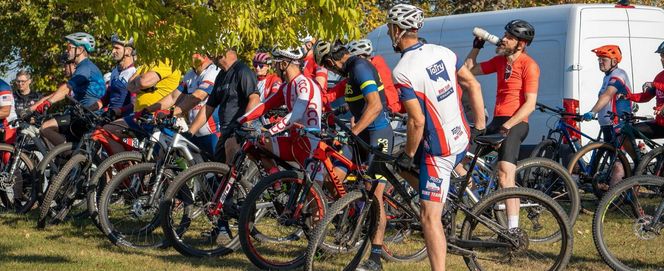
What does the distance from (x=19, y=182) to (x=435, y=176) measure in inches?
239

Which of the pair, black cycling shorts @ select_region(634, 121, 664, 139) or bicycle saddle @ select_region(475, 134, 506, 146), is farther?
black cycling shorts @ select_region(634, 121, 664, 139)

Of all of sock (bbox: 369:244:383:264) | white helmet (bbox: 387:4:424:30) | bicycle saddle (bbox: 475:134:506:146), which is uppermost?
white helmet (bbox: 387:4:424:30)

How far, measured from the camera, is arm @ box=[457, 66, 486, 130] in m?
8.02

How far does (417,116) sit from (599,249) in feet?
6.89

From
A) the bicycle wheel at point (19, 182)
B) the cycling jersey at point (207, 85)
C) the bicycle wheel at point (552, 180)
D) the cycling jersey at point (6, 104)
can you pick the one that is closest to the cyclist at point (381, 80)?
the cycling jersey at point (207, 85)

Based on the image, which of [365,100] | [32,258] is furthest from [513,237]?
[32,258]

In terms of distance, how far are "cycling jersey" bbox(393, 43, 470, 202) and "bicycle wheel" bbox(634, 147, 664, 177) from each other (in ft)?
13.4

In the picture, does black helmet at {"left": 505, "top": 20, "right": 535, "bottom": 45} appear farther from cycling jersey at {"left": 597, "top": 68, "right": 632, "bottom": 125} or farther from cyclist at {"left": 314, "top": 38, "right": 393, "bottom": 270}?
cycling jersey at {"left": 597, "top": 68, "right": 632, "bottom": 125}

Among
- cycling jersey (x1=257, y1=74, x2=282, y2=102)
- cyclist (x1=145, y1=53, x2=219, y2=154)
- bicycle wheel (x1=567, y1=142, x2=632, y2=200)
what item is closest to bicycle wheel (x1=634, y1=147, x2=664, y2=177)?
bicycle wheel (x1=567, y1=142, x2=632, y2=200)

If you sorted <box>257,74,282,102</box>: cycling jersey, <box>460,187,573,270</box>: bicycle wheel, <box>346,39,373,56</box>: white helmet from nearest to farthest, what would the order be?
<box>460,187,573,270</box>: bicycle wheel
<box>346,39,373,56</box>: white helmet
<box>257,74,282,102</box>: cycling jersey

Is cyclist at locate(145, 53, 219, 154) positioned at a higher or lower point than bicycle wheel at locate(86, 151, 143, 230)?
higher

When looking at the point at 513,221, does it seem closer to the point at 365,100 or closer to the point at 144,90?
the point at 365,100

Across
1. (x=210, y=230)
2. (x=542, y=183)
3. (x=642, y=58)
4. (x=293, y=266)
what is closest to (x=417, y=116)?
(x=293, y=266)

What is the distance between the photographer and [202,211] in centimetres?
917
